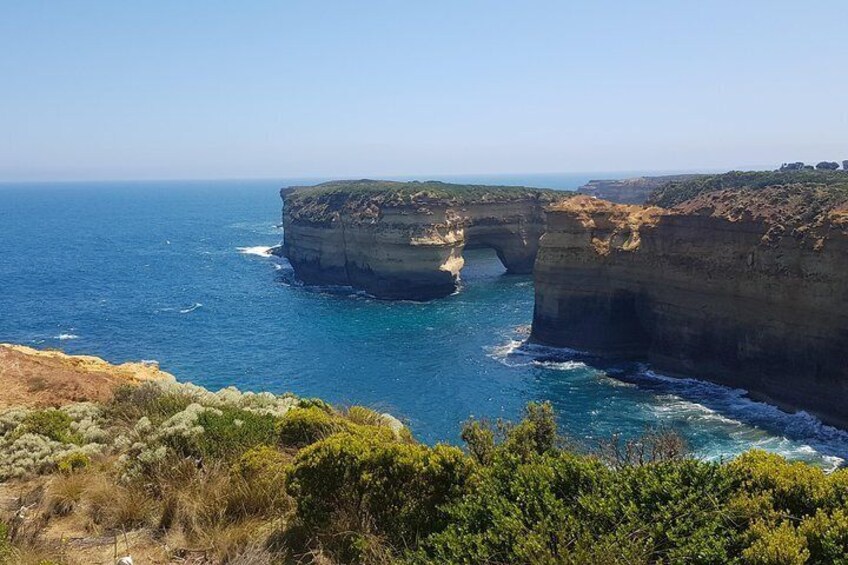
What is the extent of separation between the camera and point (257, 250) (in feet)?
331

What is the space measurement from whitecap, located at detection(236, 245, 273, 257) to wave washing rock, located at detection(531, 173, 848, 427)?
197ft

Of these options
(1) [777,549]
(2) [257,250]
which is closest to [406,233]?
(2) [257,250]

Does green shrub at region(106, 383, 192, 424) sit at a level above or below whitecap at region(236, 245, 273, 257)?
above

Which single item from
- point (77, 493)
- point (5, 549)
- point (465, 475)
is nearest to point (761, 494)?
point (465, 475)

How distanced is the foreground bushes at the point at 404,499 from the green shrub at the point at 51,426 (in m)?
0.46

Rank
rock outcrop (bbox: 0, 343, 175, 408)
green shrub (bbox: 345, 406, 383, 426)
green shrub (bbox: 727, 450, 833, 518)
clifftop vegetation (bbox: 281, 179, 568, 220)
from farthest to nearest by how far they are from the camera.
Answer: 1. clifftop vegetation (bbox: 281, 179, 568, 220)
2. rock outcrop (bbox: 0, 343, 175, 408)
3. green shrub (bbox: 345, 406, 383, 426)
4. green shrub (bbox: 727, 450, 833, 518)

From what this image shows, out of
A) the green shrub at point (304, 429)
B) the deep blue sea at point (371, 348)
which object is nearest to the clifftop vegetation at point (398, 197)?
the deep blue sea at point (371, 348)

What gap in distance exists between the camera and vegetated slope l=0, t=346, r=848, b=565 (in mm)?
6926

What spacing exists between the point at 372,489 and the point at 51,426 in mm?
10234

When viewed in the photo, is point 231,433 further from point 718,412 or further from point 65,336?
point 65,336

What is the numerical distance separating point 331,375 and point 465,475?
30.7m

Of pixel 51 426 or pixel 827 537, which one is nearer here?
pixel 827 537

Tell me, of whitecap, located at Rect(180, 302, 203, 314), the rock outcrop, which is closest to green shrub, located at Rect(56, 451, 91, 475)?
the rock outcrop

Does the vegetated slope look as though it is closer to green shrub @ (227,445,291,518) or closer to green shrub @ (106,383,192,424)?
green shrub @ (227,445,291,518)
